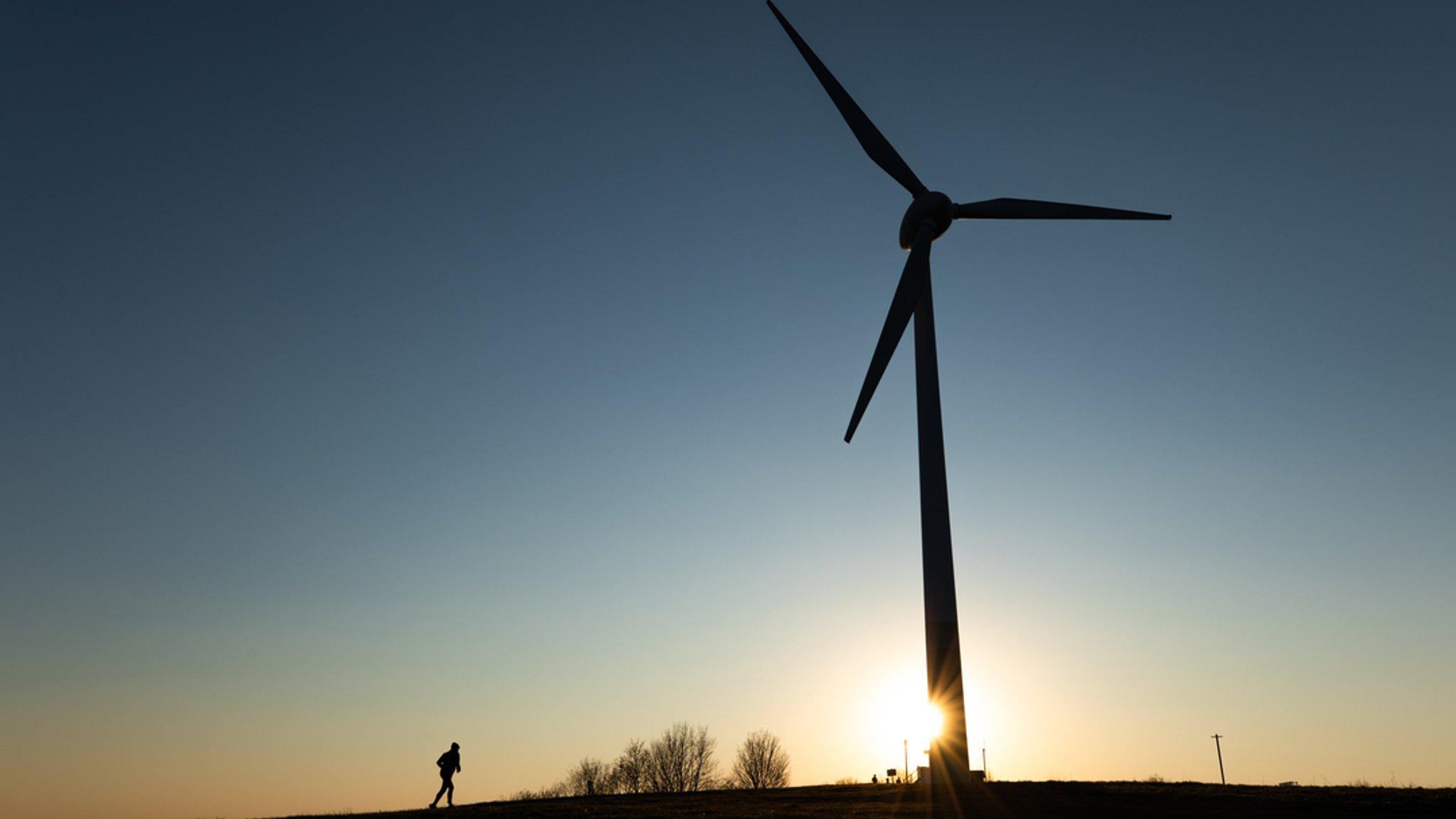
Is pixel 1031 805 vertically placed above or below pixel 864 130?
below

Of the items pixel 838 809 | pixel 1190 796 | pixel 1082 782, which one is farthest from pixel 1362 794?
pixel 838 809

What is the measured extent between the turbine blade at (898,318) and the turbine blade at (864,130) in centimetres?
532

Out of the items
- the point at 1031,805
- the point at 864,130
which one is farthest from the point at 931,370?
the point at 1031,805

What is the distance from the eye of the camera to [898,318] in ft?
141

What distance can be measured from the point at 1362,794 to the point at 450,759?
29.9 m

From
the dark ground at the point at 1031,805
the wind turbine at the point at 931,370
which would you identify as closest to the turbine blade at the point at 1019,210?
the wind turbine at the point at 931,370

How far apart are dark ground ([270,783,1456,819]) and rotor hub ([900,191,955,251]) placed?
980 inches

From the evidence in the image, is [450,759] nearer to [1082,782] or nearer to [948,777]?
[948,777]

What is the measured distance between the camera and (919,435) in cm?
4147

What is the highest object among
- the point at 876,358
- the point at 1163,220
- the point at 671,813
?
the point at 1163,220

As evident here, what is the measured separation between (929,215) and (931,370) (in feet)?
30.2

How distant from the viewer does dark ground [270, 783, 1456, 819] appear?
2636 cm

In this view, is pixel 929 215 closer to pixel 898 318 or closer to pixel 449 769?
pixel 898 318

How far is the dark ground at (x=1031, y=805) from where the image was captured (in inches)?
1038
